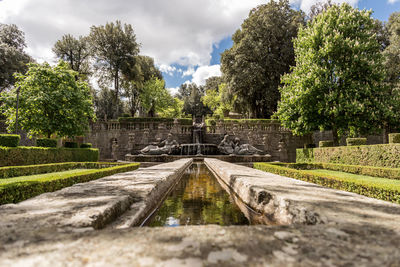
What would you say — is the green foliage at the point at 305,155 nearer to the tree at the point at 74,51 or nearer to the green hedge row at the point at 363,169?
the green hedge row at the point at 363,169

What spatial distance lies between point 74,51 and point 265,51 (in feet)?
99.6

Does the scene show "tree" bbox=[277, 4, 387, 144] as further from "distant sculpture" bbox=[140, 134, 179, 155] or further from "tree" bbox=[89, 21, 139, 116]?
"tree" bbox=[89, 21, 139, 116]

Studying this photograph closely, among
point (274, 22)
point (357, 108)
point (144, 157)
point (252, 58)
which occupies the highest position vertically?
point (274, 22)

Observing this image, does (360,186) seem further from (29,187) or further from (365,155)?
(365,155)

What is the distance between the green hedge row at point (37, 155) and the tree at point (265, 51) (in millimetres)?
21224

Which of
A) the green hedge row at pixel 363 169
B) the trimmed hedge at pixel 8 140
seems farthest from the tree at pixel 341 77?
the trimmed hedge at pixel 8 140

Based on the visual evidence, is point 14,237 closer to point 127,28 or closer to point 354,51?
point 354,51

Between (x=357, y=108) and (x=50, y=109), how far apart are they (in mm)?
22198

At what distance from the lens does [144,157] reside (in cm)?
1557

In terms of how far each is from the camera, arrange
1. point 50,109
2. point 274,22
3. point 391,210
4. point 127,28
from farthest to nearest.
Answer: point 127,28 < point 274,22 < point 50,109 < point 391,210

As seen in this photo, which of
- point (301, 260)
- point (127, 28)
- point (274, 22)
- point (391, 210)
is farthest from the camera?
point (127, 28)

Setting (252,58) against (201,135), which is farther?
(252,58)

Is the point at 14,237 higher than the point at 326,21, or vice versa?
the point at 326,21

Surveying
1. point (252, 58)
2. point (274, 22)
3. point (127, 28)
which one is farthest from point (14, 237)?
point (127, 28)
